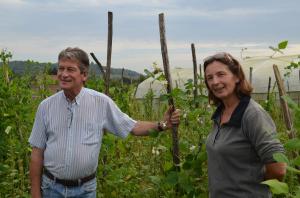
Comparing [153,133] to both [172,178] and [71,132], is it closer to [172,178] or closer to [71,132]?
[172,178]

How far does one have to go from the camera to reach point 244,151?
2070 mm

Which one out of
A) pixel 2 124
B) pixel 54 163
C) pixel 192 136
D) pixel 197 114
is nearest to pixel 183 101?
pixel 197 114

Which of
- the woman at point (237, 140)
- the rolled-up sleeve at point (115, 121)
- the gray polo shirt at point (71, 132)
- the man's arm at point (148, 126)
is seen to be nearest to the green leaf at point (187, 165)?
the man's arm at point (148, 126)

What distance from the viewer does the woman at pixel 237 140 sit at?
203 cm

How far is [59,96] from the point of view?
2705mm

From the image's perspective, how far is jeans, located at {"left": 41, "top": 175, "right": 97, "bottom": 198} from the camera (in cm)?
258

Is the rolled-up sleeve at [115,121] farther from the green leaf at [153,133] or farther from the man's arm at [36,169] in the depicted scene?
the man's arm at [36,169]

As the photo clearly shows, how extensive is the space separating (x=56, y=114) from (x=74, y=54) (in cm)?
34

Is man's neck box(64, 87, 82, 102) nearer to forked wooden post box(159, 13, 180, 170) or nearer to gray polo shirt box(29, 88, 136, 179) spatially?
gray polo shirt box(29, 88, 136, 179)

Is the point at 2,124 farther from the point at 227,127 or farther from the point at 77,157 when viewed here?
the point at 227,127

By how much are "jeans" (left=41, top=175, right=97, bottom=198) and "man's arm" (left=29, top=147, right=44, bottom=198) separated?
0.03m

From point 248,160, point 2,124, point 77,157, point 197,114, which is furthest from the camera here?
point 2,124

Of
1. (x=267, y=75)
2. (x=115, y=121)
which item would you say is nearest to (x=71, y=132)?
(x=115, y=121)

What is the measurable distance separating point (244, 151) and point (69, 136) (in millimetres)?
978
